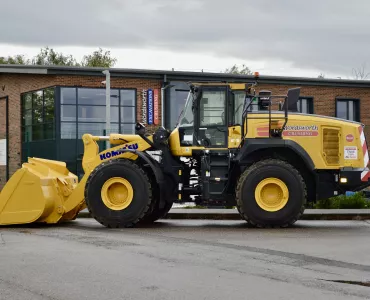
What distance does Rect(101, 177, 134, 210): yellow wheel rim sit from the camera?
1564cm

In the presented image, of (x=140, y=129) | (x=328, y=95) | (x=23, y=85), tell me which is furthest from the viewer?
(x=328, y=95)

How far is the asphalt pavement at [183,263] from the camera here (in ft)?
26.0

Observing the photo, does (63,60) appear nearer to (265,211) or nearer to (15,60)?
(15,60)

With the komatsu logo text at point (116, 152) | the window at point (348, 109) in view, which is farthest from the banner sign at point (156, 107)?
the komatsu logo text at point (116, 152)

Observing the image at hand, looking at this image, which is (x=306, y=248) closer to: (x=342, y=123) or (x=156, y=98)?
(x=342, y=123)

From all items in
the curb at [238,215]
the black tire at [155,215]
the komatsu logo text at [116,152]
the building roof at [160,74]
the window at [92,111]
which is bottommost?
the curb at [238,215]

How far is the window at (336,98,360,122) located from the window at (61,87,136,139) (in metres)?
11.7

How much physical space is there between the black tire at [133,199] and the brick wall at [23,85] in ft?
69.8

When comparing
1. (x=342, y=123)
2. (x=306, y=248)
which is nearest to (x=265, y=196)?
(x=342, y=123)

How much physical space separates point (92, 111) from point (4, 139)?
6.81 meters

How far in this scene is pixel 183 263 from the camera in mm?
9906

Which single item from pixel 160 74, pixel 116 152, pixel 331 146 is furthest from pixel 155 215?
pixel 160 74

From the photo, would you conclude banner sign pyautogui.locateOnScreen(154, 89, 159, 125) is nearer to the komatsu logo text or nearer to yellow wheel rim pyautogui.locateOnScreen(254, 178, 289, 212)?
the komatsu logo text

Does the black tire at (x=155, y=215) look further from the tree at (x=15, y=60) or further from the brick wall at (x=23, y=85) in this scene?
the tree at (x=15, y=60)
